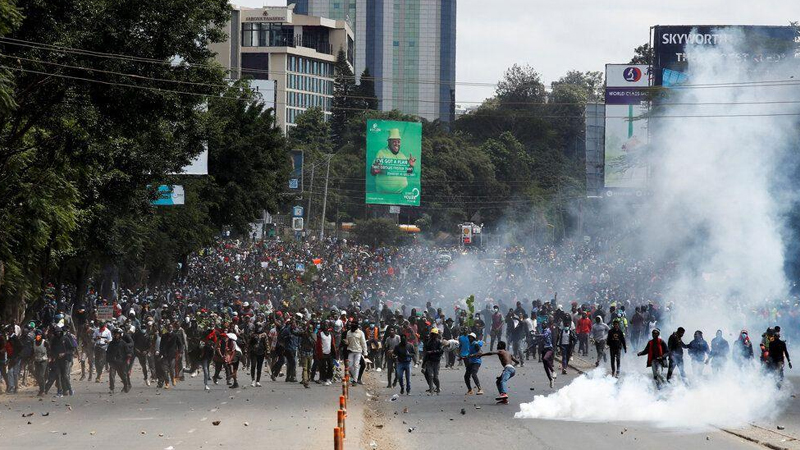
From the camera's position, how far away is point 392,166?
59.1 m

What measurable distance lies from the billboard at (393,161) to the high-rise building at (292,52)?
8465cm

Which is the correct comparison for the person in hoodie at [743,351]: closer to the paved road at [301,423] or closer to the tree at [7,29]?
the paved road at [301,423]

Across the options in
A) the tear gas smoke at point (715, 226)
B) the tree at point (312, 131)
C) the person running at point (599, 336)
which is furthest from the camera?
the tree at point (312, 131)

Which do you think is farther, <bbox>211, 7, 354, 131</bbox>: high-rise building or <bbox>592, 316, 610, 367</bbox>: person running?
<bbox>211, 7, 354, 131</bbox>: high-rise building

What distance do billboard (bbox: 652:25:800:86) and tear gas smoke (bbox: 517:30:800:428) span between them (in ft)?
1.97

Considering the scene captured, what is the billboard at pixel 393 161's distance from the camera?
5816 centimetres

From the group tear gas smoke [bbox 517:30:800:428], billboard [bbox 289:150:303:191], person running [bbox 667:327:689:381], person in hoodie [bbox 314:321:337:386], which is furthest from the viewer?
billboard [bbox 289:150:303:191]

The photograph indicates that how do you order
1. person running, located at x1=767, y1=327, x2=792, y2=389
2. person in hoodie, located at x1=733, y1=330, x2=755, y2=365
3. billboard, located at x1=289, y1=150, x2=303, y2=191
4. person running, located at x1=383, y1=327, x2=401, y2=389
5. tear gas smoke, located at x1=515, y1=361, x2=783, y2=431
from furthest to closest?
billboard, located at x1=289, y1=150, x2=303, y2=191, person running, located at x1=383, y1=327, x2=401, y2=389, person in hoodie, located at x1=733, y1=330, x2=755, y2=365, person running, located at x1=767, y1=327, x2=792, y2=389, tear gas smoke, located at x1=515, y1=361, x2=783, y2=431

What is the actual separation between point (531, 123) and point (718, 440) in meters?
119

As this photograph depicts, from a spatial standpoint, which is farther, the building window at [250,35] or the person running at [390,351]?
the building window at [250,35]

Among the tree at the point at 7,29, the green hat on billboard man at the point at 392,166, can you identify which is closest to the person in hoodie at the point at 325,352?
the tree at the point at 7,29

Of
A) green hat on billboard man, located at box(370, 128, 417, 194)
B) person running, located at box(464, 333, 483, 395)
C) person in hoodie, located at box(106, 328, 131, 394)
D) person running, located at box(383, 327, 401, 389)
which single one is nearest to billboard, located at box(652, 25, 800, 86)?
green hat on billboard man, located at box(370, 128, 417, 194)

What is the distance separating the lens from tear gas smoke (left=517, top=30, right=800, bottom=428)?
2236cm

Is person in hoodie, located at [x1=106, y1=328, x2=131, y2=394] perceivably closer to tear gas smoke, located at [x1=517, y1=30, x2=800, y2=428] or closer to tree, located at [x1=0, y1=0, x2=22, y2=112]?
tree, located at [x1=0, y1=0, x2=22, y2=112]
